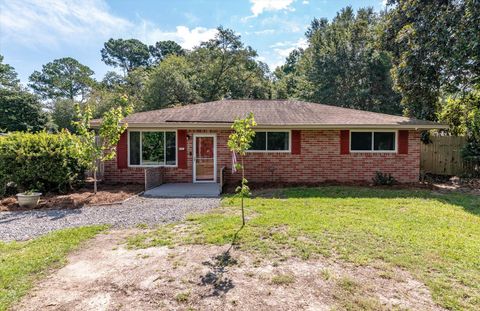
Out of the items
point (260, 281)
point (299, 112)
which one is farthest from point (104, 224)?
point (299, 112)

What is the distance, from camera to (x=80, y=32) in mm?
15625

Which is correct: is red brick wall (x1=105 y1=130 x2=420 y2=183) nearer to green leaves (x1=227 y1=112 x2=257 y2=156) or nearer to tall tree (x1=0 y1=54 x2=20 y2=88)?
green leaves (x1=227 y1=112 x2=257 y2=156)

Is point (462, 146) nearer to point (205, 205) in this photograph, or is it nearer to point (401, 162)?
point (401, 162)

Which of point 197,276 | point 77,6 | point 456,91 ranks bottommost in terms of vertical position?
point 197,276

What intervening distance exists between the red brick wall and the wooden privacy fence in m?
2.83

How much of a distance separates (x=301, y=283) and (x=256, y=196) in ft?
17.4

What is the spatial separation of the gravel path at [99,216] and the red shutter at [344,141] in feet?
18.8

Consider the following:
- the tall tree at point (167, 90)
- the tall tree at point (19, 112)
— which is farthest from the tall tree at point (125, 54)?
the tall tree at point (167, 90)

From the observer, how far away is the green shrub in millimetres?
8688

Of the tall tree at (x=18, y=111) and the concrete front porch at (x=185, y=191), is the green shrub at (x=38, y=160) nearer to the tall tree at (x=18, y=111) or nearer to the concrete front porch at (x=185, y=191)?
the concrete front porch at (x=185, y=191)

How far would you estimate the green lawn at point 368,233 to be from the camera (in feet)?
12.7

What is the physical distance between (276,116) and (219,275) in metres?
8.93

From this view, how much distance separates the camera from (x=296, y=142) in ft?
36.7

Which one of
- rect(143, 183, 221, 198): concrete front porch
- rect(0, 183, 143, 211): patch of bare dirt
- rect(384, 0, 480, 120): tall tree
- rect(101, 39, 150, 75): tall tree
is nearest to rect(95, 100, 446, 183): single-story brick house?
rect(143, 183, 221, 198): concrete front porch
